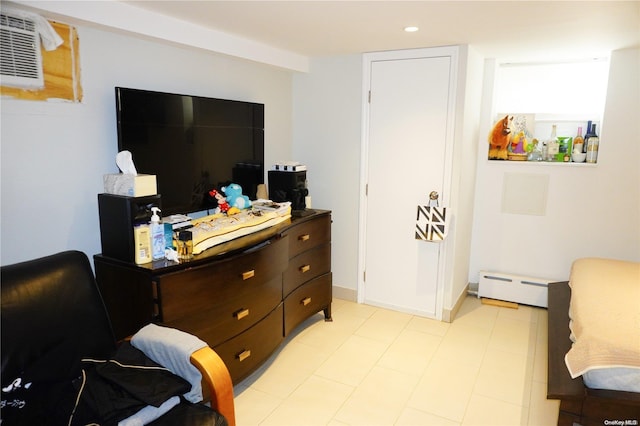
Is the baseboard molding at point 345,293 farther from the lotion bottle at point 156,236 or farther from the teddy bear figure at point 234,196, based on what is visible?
the lotion bottle at point 156,236

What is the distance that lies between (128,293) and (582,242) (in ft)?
11.5

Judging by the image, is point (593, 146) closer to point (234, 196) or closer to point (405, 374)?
point (405, 374)

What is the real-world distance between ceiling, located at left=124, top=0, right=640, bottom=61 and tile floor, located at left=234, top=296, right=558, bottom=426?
2.13 m

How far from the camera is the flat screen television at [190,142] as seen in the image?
223cm

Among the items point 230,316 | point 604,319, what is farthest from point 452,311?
point 230,316

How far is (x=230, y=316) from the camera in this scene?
2.31m

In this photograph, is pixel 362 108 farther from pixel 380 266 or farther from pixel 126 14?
pixel 126 14

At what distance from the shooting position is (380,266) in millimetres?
3680

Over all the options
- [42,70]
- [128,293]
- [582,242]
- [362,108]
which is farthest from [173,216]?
[582,242]

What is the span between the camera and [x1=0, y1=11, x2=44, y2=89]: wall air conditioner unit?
Answer: 1.80 meters

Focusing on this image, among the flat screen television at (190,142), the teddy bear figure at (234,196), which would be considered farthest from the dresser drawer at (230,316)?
the flat screen television at (190,142)

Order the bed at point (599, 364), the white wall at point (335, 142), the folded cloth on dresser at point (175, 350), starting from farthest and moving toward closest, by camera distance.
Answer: the white wall at point (335, 142), the bed at point (599, 364), the folded cloth on dresser at point (175, 350)

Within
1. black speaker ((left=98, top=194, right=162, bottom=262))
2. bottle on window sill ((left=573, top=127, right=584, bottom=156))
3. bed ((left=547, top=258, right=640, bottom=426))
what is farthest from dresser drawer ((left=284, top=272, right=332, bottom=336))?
bottle on window sill ((left=573, top=127, right=584, bottom=156))

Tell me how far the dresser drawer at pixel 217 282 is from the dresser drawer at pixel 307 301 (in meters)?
0.29
